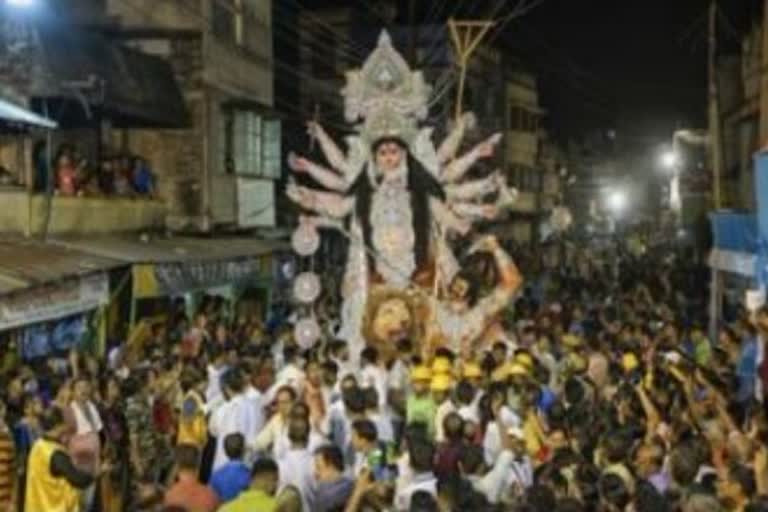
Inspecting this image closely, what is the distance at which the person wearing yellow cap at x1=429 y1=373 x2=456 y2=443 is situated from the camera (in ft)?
38.3

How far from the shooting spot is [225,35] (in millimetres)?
33000

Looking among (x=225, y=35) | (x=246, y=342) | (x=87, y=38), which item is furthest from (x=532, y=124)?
(x=246, y=342)

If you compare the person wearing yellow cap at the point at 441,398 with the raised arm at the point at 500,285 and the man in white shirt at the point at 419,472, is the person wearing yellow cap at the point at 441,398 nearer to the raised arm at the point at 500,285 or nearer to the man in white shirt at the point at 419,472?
the man in white shirt at the point at 419,472

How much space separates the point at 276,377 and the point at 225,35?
2003 centimetres

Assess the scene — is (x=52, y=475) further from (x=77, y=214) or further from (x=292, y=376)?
(x=77, y=214)

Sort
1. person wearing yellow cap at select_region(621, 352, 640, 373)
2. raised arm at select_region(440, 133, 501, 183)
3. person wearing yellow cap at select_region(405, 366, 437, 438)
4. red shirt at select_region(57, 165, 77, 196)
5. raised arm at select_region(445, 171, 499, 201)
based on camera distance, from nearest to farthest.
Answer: person wearing yellow cap at select_region(405, 366, 437, 438) → person wearing yellow cap at select_region(621, 352, 640, 373) → raised arm at select_region(440, 133, 501, 183) → raised arm at select_region(445, 171, 499, 201) → red shirt at select_region(57, 165, 77, 196)

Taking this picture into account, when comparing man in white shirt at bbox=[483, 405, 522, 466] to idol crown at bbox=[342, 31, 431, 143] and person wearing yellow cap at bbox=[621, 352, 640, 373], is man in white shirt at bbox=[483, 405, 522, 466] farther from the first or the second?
idol crown at bbox=[342, 31, 431, 143]

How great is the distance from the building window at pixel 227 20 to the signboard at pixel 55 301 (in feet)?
45.1

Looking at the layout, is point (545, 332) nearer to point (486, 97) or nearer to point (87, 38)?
point (87, 38)

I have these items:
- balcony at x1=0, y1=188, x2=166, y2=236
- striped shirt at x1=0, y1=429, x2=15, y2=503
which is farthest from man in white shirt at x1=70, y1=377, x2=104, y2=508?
balcony at x1=0, y1=188, x2=166, y2=236

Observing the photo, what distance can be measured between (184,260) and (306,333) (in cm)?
674

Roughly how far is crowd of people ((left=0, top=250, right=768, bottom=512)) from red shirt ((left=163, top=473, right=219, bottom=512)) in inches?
0.4

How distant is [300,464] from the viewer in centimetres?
1009

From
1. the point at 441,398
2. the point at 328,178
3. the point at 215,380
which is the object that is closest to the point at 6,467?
the point at 441,398
